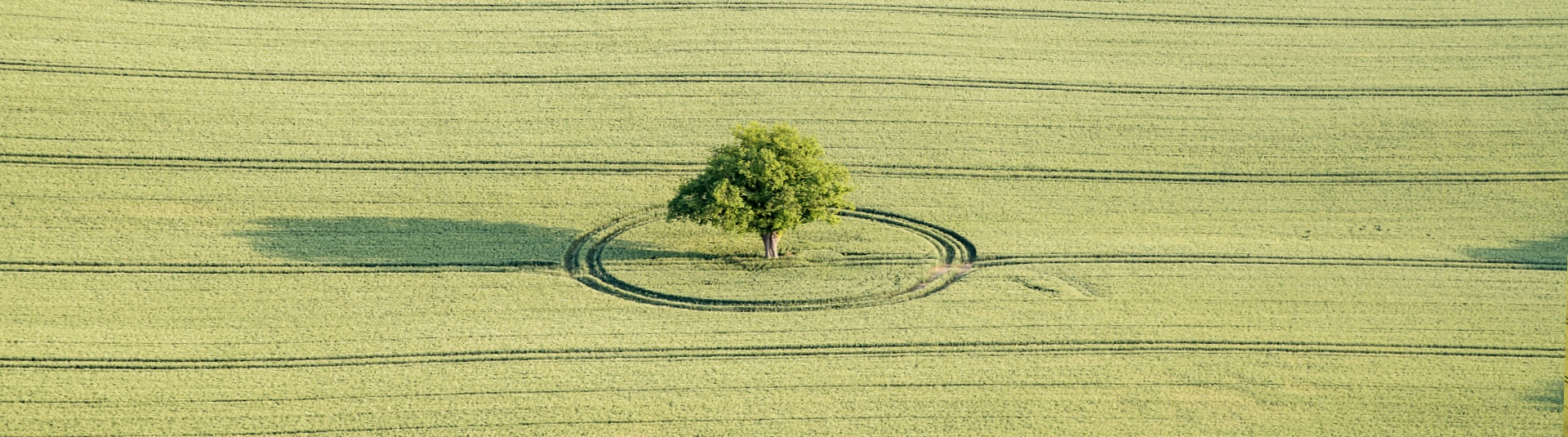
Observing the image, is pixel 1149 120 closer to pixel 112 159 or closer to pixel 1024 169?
pixel 1024 169

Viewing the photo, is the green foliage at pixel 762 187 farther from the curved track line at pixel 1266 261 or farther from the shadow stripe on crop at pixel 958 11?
the shadow stripe on crop at pixel 958 11

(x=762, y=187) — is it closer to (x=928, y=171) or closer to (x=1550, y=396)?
(x=928, y=171)

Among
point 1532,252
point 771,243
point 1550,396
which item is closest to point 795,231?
point 771,243

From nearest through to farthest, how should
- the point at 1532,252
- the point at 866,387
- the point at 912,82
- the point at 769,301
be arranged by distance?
the point at 866,387
the point at 769,301
the point at 1532,252
the point at 912,82

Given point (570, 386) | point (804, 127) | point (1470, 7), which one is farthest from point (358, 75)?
point (1470, 7)

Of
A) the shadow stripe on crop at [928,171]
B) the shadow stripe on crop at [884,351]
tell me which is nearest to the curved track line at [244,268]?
the shadow stripe on crop at [884,351]
